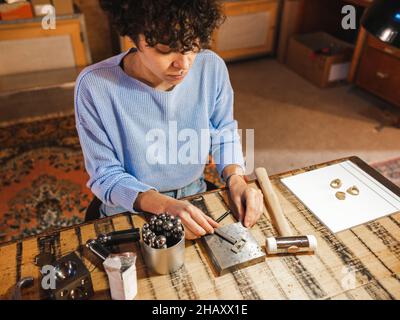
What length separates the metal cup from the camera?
772 mm

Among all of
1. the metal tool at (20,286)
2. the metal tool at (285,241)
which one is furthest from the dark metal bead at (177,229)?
the metal tool at (20,286)

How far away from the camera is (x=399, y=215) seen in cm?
97

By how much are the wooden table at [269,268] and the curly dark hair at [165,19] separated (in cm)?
45

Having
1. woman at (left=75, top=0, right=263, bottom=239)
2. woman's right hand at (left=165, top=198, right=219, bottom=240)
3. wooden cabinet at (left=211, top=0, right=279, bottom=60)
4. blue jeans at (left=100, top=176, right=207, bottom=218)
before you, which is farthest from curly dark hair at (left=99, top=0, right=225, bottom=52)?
wooden cabinet at (left=211, top=0, right=279, bottom=60)

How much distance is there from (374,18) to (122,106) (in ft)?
2.15

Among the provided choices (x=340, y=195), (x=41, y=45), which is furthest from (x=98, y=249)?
(x=41, y=45)

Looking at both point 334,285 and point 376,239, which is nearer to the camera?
point 334,285

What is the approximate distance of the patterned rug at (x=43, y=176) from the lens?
2031 millimetres

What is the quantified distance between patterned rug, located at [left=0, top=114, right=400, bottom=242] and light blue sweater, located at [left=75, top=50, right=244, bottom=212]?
3.44 ft

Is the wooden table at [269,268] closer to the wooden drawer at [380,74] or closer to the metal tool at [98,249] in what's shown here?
the metal tool at [98,249]

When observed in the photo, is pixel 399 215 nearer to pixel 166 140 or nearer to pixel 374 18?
pixel 374 18

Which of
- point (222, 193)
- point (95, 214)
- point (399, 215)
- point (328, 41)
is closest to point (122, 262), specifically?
point (222, 193)

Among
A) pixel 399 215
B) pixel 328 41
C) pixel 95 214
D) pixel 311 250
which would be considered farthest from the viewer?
pixel 328 41

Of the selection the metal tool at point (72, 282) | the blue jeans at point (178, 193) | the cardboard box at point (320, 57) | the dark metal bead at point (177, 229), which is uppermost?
the dark metal bead at point (177, 229)
